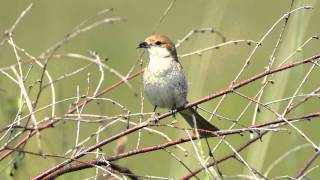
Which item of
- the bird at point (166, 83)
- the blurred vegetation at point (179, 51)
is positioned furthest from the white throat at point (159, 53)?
the blurred vegetation at point (179, 51)

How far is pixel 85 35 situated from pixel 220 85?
6.59 ft

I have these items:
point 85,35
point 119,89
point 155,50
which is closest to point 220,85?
point 119,89

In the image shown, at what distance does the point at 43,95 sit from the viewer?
3.91 meters

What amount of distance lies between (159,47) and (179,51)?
2788 mm

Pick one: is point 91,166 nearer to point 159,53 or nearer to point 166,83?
point 166,83

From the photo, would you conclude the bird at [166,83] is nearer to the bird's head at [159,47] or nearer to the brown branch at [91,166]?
the bird's head at [159,47]

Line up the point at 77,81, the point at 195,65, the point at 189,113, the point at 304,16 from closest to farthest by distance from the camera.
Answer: the point at 304,16 → the point at 189,113 → the point at 195,65 → the point at 77,81

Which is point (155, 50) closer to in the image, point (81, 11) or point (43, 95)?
point (43, 95)

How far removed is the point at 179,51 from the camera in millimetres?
6996

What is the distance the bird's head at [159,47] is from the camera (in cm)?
418

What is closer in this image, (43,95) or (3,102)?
(3,102)

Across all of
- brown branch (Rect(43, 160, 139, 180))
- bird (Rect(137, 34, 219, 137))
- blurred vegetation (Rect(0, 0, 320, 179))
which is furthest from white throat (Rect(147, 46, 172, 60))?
brown branch (Rect(43, 160, 139, 180))

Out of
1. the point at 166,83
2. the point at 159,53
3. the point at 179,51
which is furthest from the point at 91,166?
the point at 179,51

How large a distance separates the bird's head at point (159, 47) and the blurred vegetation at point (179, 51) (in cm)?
13
